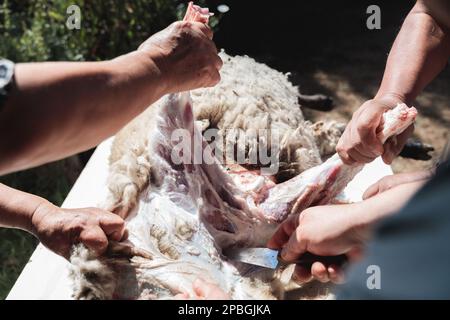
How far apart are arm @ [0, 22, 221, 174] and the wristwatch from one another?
13 millimetres

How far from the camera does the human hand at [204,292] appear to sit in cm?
137

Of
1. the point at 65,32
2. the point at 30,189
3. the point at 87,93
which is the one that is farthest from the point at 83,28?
the point at 87,93

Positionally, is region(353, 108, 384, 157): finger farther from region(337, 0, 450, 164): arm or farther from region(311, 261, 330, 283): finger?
region(311, 261, 330, 283): finger

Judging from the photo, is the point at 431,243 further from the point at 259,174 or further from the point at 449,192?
the point at 259,174

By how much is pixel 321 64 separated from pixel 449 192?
3.36m

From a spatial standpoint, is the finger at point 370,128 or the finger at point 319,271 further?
the finger at point 370,128

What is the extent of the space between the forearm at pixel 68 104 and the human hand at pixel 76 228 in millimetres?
250

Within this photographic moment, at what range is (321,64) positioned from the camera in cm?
391

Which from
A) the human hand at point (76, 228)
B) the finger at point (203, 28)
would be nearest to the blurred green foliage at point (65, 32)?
the human hand at point (76, 228)

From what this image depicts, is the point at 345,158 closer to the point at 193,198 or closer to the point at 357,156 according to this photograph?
the point at 357,156

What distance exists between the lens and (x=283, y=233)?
5.22 feet

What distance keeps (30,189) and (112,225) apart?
1423mm

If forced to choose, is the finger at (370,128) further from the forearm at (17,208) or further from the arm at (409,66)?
the forearm at (17,208)
